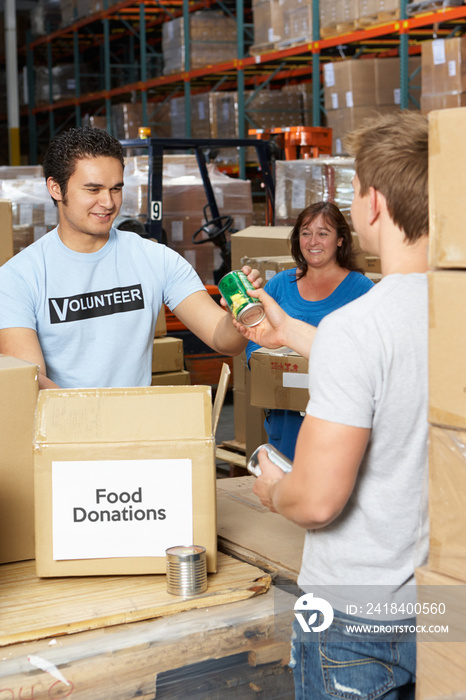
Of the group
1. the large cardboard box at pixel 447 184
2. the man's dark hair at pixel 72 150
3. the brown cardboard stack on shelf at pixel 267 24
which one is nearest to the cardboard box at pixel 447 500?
the large cardboard box at pixel 447 184

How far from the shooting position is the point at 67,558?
1588 millimetres

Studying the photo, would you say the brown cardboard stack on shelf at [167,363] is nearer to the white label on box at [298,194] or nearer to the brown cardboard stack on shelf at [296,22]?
the white label on box at [298,194]

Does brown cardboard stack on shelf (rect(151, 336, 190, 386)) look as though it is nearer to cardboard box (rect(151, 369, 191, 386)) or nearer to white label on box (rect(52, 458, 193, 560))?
cardboard box (rect(151, 369, 191, 386))

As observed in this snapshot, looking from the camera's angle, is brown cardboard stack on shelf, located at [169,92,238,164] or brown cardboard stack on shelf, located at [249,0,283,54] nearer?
brown cardboard stack on shelf, located at [249,0,283,54]

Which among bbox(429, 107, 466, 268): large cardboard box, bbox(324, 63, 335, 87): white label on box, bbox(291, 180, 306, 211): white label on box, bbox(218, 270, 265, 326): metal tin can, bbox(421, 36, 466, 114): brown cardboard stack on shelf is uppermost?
bbox(324, 63, 335, 87): white label on box

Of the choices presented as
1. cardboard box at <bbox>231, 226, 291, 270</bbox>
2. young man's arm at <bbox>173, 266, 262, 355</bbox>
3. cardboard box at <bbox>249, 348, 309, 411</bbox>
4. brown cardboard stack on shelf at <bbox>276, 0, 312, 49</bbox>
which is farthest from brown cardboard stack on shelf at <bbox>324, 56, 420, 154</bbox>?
young man's arm at <bbox>173, 266, 262, 355</bbox>

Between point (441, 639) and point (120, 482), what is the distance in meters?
0.63

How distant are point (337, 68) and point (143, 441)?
749cm

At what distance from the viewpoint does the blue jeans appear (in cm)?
129

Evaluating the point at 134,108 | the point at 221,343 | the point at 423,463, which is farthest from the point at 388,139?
the point at 134,108

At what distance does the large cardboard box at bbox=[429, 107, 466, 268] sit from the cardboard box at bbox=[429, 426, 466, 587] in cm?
24

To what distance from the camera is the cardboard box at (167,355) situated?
4945mm

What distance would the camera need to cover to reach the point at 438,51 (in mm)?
7043

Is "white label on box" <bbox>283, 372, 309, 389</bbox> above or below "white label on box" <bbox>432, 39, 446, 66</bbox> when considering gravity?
below
